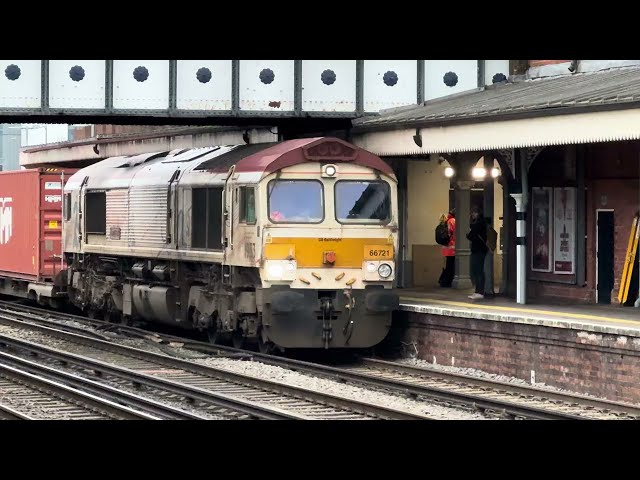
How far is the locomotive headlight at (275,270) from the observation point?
1730 centimetres

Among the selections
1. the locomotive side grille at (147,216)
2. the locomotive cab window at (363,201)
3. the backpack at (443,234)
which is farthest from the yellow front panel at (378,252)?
the backpack at (443,234)

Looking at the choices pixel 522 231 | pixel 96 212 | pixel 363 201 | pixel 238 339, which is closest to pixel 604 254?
pixel 522 231

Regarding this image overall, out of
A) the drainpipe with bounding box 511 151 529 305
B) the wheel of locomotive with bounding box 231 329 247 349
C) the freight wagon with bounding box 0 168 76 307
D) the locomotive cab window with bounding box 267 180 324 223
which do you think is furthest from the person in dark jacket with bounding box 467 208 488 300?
the freight wagon with bounding box 0 168 76 307

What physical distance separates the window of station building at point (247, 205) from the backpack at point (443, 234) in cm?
582

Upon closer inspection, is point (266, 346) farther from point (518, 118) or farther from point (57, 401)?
point (518, 118)

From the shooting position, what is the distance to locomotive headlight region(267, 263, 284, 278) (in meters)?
17.3

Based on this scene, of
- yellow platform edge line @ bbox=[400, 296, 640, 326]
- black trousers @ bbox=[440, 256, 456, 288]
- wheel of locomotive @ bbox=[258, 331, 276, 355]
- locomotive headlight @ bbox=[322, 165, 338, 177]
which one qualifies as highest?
locomotive headlight @ bbox=[322, 165, 338, 177]

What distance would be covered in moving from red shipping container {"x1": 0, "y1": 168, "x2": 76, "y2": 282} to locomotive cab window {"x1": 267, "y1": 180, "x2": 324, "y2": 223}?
9874mm

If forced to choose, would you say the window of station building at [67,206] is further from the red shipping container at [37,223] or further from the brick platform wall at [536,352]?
the brick platform wall at [536,352]

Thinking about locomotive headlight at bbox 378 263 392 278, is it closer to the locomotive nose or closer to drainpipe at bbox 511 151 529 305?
the locomotive nose

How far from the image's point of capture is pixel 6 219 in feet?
96.2
